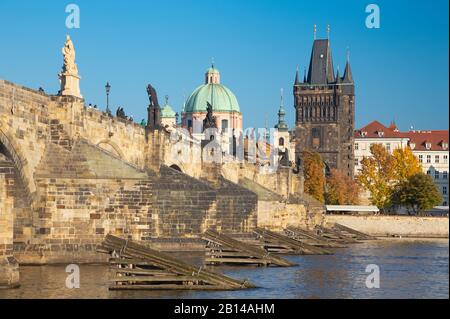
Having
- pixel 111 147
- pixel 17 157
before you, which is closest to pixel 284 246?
pixel 111 147

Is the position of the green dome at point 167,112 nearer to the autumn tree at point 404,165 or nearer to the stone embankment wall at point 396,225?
the autumn tree at point 404,165

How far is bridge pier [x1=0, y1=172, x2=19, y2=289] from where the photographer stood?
94.9ft

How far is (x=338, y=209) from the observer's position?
378 feet

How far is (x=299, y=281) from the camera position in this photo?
3800cm

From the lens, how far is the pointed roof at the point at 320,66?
562 feet

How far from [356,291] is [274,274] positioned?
6703 mm

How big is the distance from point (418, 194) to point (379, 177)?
19369 millimetres

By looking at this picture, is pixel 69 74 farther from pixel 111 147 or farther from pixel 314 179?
pixel 314 179

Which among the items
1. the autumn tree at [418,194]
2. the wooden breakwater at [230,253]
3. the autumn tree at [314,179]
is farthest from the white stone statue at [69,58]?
the autumn tree at [314,179]

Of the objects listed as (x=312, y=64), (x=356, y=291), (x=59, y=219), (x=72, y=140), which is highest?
(x=312, y=64)

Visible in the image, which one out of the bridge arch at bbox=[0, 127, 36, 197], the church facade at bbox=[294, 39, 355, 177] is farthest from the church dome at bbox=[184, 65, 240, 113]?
the bridge arch at bbox=[0, 127, 36, 197]

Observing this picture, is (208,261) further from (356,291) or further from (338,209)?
(338,209)

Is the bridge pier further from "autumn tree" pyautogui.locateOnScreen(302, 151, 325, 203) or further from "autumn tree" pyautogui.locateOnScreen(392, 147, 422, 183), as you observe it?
"autumn tree" pyautogui.locateOnScreen(392, 147, 422, 183)
